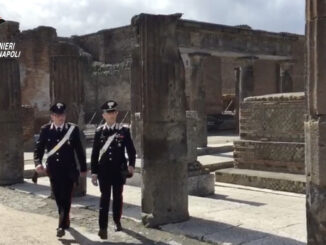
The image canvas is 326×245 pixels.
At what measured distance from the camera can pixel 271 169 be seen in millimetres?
8844

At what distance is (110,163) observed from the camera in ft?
16.7

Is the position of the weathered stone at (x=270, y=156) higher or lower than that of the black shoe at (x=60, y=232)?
higher

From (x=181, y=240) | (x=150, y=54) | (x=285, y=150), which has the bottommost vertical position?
(x=181, y=240)

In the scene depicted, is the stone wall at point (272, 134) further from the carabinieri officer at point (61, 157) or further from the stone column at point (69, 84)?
the carabinieri officer at point (61, 157)

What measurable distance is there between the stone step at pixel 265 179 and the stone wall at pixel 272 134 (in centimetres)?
24

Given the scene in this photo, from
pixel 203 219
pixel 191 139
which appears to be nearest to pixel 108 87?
pixel 191 139

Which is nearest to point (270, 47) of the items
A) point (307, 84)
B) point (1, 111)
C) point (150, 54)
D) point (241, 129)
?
point (241, 129)

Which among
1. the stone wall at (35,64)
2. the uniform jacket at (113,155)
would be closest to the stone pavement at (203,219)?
the uniform jacket at (113,155)

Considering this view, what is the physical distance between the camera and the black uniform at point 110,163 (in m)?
5.09

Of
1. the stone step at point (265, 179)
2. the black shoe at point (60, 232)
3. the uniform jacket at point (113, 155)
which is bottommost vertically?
the black shoe at point (60, 232)

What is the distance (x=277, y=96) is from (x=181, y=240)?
469 cm

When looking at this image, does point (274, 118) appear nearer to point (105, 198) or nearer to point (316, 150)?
point (105, 198)

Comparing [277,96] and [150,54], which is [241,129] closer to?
[277,96]

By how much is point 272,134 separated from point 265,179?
969 millimetres
